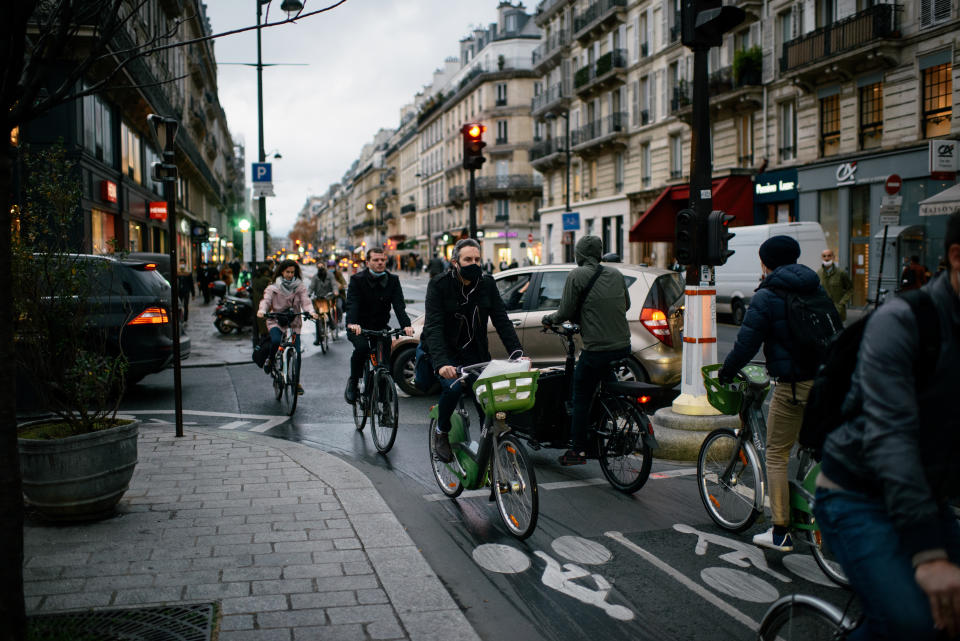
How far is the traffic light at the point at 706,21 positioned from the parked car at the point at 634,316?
301cm

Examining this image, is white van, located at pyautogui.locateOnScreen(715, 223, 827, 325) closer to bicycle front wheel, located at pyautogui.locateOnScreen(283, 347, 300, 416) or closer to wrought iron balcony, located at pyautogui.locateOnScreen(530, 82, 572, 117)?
bicycle front wheel, located at pyautogui.locateOnScreen(283, 347, 300, 416)

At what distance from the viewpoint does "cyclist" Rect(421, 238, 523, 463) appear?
5879 millimetres

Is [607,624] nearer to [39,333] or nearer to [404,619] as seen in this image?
[404,619]

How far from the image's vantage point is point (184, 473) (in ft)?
21.3

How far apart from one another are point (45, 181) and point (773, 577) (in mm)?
5114

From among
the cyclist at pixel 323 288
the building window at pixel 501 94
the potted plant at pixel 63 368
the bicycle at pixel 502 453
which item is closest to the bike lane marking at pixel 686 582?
the bicycle at pixel 502 453

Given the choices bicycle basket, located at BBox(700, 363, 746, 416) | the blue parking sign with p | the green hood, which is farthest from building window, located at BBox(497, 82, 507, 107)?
bicycle basket, located at BBox(700, 363, 746, 416)

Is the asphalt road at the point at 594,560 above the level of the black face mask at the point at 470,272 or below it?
below

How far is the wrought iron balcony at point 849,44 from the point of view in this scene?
23859mm

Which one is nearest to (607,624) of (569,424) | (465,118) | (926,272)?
(569,424)

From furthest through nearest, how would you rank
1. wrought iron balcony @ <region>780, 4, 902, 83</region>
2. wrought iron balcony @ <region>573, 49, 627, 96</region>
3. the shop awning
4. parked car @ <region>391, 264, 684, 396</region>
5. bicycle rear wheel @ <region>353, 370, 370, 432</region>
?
1. wrought iron balcony @ <region>573, 49, 627, 96</region>
2. wrought iron balcony @ <region>780, 4, 902, 83</region>
3. the shop awning
4. parked car @ <region>391, 264, 684, 396</region>
5. bicycle rear wheel @ <region>353, 370, 370, 432</region>

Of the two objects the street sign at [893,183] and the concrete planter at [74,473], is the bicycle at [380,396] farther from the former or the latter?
the street sign at [893,183]

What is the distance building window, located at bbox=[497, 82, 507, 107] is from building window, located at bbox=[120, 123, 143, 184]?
45.4m

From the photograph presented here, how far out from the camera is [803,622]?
106 inches
